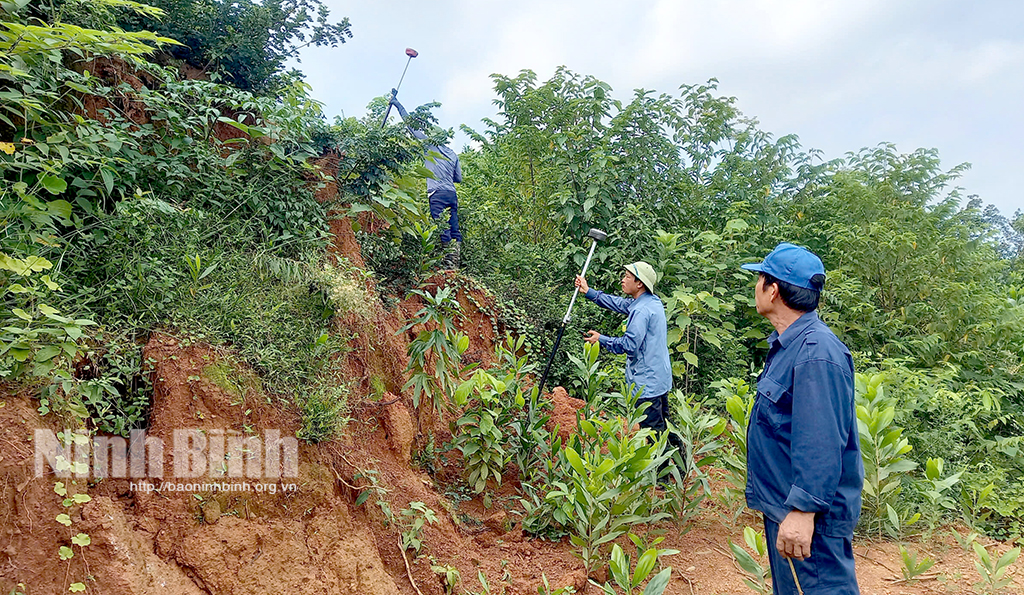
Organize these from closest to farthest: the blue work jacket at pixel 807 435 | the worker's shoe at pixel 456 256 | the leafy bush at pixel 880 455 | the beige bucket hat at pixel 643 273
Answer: the blue work jacket at pixel 807 435, the leafy bush at pixel 880 455, the beige bucket hat at pixel 643 273, the worker's shoe at pixel 456 256

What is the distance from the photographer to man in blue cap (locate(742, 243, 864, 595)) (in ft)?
6.90

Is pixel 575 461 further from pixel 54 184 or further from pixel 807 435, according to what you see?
pixel 54 184

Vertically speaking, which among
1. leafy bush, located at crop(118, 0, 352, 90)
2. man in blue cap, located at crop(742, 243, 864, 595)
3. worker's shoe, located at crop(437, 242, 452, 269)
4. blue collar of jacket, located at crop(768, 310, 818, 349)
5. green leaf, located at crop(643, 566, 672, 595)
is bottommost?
green leaf, located at crop(643, 566, 672, 595)

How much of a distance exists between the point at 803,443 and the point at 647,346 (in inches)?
95.3

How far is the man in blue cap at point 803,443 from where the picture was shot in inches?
82.8

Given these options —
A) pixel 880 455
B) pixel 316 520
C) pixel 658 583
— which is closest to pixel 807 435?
pixel 658 583

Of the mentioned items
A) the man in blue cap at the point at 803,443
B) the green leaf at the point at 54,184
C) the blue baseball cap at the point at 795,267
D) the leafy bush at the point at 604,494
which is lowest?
the leafy bush at the point at 604,494

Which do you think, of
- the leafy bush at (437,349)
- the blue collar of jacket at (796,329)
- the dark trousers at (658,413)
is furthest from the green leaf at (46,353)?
the dark trousers at (658,413)

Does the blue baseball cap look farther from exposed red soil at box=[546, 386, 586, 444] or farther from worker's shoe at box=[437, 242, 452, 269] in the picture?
worker's shoe at box=[437, 242, 452, 269]

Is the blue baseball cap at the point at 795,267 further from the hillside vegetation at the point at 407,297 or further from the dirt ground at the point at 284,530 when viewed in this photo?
the dirt ground at the point at 284,530

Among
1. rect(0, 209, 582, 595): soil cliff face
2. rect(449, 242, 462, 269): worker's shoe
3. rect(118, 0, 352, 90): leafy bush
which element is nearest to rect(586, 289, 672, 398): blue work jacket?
rect(0, 209, 582, 595): soil cliff face

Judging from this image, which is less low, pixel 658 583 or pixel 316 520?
pixel 316 520

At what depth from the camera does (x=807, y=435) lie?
213cm

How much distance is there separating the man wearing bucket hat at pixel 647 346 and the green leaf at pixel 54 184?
11.4 feet
